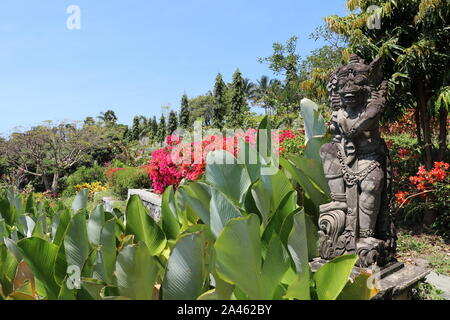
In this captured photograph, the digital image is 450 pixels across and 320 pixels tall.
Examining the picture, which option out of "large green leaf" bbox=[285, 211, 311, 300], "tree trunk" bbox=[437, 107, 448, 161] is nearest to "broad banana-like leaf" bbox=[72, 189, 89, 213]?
"large green leaf" bbox=[285, 211, 311, 300]

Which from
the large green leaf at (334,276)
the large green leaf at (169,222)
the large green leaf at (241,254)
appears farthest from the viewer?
the large green leaf at (169,222)

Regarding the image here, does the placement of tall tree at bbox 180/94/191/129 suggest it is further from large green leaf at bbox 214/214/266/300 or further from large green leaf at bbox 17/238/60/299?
large green leaf at bbox 214/214/266/300

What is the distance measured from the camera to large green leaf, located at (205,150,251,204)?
133 cm

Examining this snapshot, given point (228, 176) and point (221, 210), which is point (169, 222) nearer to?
point (228, 176)

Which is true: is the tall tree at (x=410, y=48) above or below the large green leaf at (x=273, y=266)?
above

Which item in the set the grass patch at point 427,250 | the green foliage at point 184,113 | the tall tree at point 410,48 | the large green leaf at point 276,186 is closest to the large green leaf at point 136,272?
the large green leaf at point 276,186

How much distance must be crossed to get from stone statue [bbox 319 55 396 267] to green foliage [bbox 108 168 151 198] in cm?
787

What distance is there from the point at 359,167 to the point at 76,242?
1.66m

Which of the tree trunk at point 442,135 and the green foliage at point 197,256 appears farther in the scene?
the tree trunk at point 442,135

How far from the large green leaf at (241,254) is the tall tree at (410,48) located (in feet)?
17.3

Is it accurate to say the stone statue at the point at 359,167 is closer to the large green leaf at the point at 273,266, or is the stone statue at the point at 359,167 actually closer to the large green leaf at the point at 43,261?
the large green leaf at the point at 273,266

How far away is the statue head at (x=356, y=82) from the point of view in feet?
6.61

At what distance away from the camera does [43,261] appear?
3.33 ft
